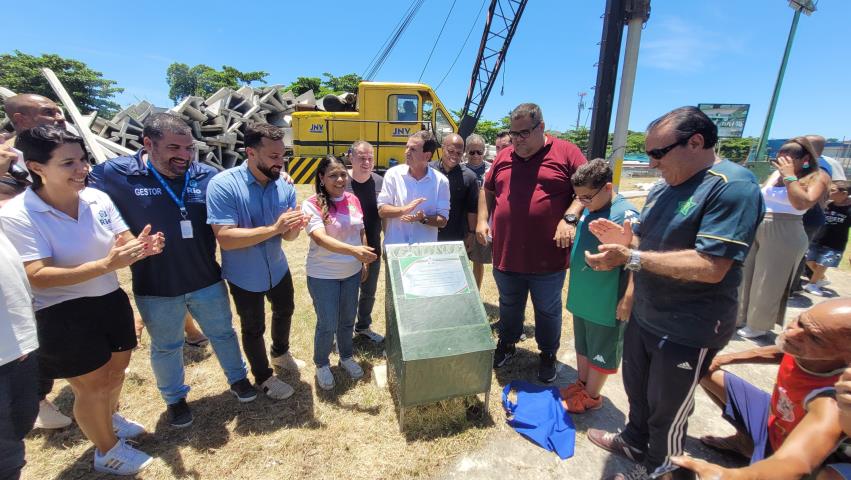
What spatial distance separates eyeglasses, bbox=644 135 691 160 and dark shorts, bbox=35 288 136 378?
2.87 metres

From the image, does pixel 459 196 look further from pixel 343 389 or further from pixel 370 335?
pixel 343 389

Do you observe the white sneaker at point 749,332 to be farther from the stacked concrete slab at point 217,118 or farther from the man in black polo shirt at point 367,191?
the stacked concrete slab at point 217,118

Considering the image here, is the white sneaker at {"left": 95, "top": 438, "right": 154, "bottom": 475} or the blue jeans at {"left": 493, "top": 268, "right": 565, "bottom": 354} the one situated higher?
the blue jeans at {"left": 493, "top": 268, "right": 565, "bottom": 354}

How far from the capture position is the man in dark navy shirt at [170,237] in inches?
82.7

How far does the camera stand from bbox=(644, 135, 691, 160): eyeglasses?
5.15ft

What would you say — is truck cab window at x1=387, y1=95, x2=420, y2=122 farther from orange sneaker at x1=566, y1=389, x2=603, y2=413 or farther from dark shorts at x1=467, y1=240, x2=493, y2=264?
orange sneaker at x1=566, y1=389, x2=603, y2=413

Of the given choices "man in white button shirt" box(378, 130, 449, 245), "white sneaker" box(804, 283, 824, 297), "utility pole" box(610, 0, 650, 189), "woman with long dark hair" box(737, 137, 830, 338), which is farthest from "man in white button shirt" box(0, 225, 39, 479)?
"white sneaker" box(804, 283, 824, 297)

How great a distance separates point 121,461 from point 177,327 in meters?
0.79

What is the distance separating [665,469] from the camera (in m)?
1.40

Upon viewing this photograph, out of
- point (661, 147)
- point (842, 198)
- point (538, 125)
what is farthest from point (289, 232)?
point (842, 198)

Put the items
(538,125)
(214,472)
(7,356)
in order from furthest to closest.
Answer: (538,125)
(214,472)
(7,356)

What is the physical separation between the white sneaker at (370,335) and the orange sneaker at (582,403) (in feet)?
6.04

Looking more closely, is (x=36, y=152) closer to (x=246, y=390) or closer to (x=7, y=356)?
(x=7, y=356)

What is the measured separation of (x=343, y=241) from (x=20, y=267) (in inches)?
63.4
